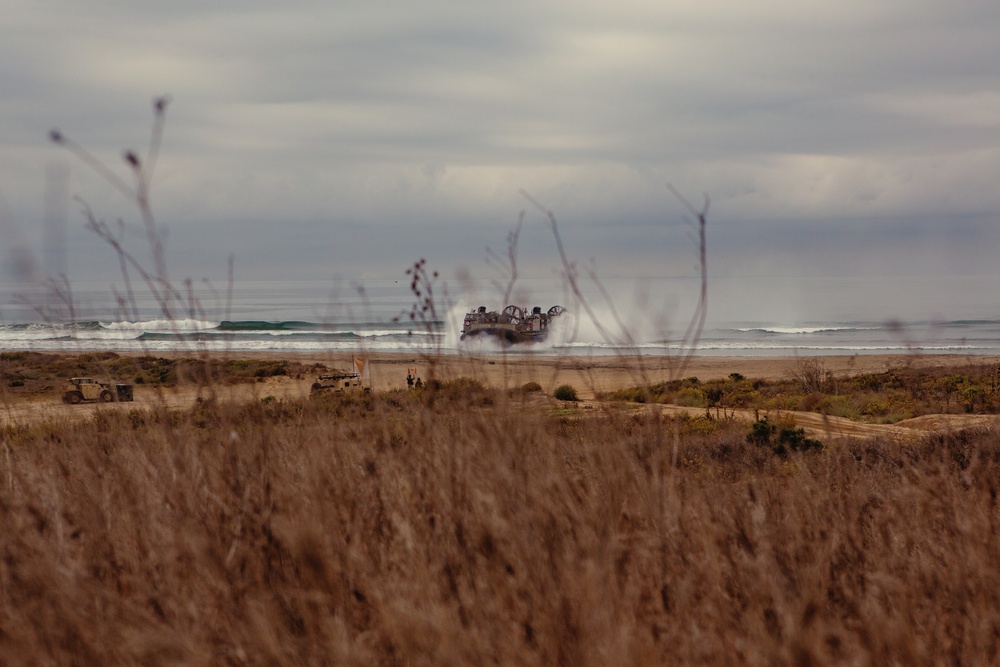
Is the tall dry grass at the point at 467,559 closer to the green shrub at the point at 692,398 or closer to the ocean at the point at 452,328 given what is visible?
the ocean at the point at 452,328

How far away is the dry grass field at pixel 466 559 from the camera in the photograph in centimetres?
215

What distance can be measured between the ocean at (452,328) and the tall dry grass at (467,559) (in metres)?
0.45

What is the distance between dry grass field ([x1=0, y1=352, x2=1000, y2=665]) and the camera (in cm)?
215

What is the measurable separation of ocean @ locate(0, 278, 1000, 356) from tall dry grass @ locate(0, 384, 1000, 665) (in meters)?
0.45

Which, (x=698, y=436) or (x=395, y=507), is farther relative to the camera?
(x=698, y=436)

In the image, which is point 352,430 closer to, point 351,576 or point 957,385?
point 351,576

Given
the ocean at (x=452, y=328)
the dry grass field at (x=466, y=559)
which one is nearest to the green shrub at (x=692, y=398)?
the ocean at (x=452, y=328)

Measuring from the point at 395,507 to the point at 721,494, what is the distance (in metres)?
1.69

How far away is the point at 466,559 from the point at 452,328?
19.5m

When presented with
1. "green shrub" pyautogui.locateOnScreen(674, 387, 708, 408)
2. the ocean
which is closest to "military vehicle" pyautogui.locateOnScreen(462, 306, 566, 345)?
the ocean

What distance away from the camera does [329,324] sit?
14.2 ft

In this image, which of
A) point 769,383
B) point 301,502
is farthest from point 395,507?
point 769,383

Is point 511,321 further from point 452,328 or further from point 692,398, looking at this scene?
point 692,398

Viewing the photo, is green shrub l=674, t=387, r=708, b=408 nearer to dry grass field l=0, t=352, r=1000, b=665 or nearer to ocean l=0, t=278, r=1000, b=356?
ocean l=0, t=278, r=1000, b=356
